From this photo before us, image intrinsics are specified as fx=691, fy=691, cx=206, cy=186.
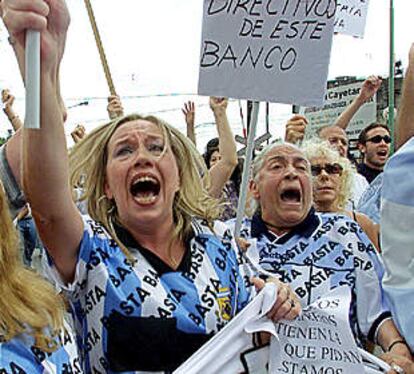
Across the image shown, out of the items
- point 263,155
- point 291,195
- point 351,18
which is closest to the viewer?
point 291,195

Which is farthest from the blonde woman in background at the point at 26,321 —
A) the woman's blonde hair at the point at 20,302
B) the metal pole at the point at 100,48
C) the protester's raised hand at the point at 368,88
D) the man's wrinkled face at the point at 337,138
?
the protester's raised hand at the point at 368,88

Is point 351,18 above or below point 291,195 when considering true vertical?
above

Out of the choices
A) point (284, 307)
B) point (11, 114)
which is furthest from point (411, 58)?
point (11, 114)

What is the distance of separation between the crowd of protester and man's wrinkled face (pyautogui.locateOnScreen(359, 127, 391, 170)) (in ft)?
7.74

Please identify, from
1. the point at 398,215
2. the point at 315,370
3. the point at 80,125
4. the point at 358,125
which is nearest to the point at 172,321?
the point at 315,370

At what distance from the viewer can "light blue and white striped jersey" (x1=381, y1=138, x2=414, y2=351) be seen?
190 cm

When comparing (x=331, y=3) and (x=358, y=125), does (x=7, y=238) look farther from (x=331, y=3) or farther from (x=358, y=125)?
(x=358, y=125)

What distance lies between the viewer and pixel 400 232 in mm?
1929

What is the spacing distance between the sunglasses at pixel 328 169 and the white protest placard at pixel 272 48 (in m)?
1.19

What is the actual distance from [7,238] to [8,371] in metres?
0.27

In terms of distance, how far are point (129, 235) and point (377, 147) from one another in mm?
3278

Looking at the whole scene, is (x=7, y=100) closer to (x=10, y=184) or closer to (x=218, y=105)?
(x=218, y=105)

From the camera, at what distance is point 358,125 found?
13.8 metres

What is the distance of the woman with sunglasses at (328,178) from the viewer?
3457 millimetres
